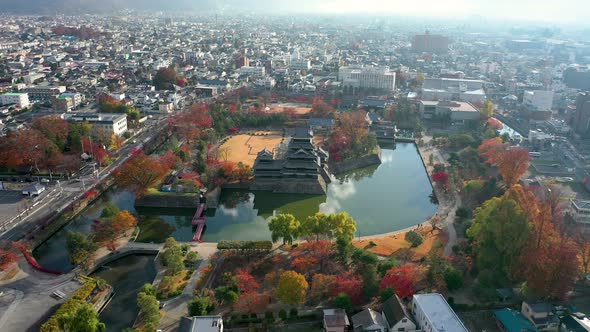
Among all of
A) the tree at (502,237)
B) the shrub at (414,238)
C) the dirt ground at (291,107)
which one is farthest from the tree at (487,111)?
the tree at (502,237)

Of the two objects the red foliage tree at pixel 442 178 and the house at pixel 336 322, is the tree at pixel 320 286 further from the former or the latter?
the red foliage tree at pixel 442 178

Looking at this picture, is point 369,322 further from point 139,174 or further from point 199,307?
point 139,174

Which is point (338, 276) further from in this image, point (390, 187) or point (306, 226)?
point (390, 187)

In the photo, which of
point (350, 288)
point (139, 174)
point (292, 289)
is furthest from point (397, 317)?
point (139, 174)

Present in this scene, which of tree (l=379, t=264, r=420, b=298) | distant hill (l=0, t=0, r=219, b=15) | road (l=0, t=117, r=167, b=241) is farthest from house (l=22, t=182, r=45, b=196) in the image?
distant hill (l=0, t=0, r=219, b=15)

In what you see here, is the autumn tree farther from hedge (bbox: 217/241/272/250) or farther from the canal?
hedge (bbox: 217/241/272/250)

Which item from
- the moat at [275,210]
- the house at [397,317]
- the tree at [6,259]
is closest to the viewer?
the house at [397,317]

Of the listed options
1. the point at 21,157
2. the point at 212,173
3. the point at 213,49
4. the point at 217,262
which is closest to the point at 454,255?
the point at 217,262
